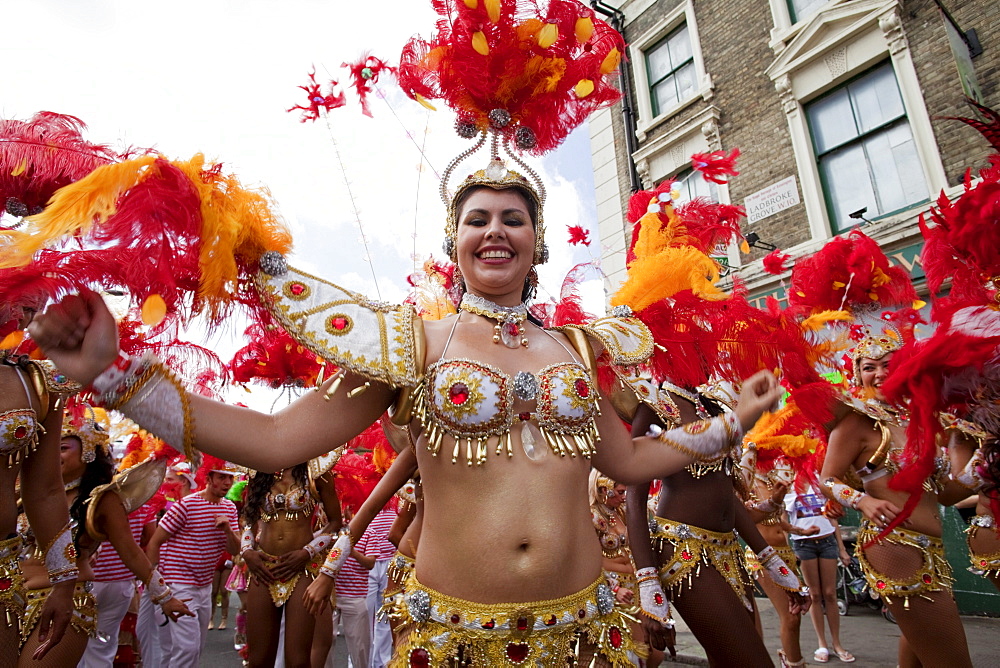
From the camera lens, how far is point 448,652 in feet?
5.43

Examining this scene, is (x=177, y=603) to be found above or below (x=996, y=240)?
below

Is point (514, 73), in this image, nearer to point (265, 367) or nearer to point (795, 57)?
point (265, 367)

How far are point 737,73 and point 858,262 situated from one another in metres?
8.09

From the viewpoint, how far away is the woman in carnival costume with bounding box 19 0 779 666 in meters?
1.56

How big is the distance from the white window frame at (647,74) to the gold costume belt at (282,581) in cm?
1087

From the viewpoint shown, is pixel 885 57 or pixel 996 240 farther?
pixel 885 57

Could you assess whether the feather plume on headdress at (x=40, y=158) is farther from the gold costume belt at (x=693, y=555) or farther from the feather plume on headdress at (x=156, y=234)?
the gold costume belt at (x=693, y=555)

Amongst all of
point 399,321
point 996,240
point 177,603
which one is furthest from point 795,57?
point 177,603

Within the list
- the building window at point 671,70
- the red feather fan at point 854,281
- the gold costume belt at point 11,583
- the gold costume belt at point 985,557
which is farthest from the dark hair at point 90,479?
the building window at point 671,70

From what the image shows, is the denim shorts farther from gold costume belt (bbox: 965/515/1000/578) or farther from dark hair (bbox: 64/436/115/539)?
dark hair (bbox: 64/436/115/539)

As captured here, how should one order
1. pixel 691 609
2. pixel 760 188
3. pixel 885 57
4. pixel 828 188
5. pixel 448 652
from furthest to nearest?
pixel 760 188 → pixel 828 188 → pixel 885 57 → pixel 691 609 → pixel 448 652

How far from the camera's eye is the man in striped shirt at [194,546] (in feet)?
18.8

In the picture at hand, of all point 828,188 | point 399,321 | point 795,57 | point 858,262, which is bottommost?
point 399,321

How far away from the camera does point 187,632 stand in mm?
4906
